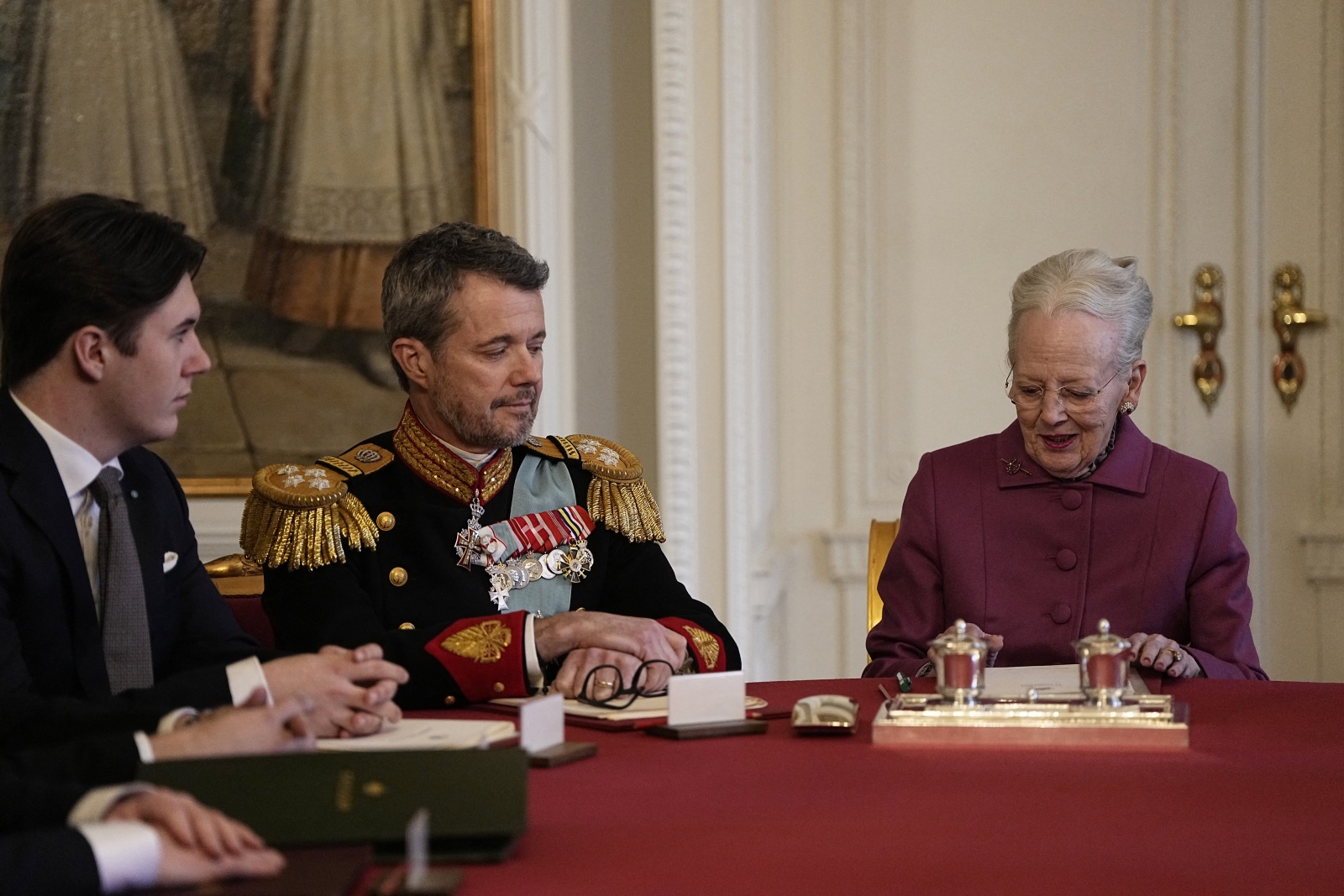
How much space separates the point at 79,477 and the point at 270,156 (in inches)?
89.4

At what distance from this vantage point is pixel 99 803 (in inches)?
53.3

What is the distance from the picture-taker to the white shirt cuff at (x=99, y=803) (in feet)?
4.41

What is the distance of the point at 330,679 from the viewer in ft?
6.31

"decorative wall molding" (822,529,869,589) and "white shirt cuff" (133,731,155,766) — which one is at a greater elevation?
"white shirt cuff" (133,731,155,766)

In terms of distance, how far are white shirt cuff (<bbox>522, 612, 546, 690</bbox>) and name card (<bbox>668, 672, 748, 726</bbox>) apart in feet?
1.32

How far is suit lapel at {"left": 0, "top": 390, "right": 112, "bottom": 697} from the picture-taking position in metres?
2.03

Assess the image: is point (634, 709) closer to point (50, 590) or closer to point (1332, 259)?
point (50, 590)

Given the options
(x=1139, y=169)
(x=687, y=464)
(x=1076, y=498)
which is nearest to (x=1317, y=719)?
(x=1076, y=498)

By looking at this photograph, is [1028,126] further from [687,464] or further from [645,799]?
[645,799]

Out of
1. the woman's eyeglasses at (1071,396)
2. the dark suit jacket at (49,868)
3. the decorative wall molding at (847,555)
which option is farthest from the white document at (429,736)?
the decorative wall molding at (847,555)

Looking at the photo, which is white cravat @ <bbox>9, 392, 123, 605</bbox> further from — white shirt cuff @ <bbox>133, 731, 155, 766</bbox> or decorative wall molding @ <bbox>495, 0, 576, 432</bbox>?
decorative wall molding @ <bbox>495, 0, 576, 432</bbox>

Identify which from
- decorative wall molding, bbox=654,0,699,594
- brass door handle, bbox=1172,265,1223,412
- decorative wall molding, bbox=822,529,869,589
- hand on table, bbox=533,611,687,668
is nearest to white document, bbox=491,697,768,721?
hand on table, bbox=533,611,687,668

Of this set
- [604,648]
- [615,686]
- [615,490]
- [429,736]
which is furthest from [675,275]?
[429,736]

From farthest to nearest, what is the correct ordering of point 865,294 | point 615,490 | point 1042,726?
point 865,294 < point 615,490 < point 1042,726
